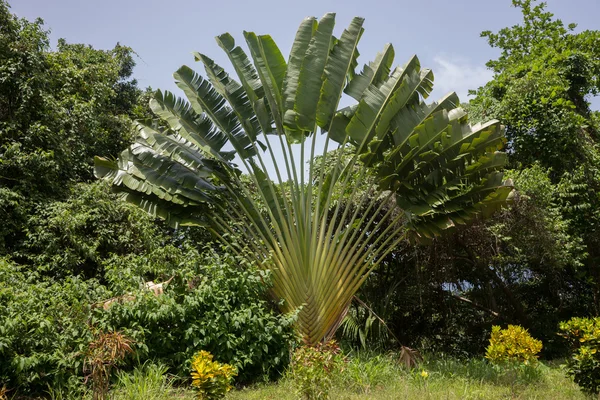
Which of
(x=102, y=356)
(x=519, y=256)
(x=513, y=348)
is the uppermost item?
(x=519, y=256)

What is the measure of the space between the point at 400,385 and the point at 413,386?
6.2 inches

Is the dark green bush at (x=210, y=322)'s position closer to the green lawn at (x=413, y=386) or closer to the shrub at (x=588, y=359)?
the green lawn at (x=413, y=386)

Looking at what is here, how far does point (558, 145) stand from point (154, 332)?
9707mm

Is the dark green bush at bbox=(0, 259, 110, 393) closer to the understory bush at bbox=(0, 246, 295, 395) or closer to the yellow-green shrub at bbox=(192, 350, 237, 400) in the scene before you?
the understory bush at bbox=(0, 246, 295, 395)

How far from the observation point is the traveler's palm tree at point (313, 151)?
8016 mm

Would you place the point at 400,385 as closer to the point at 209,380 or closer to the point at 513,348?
the point at 513,348

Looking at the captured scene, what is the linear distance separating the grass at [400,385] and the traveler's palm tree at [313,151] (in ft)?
4.51

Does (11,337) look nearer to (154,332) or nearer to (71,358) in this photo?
(71,358)

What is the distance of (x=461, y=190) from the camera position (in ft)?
27.2

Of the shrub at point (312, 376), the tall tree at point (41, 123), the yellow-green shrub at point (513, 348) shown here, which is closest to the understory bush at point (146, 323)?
the shrub at point (312, 376)

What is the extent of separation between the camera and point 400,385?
20.4ft

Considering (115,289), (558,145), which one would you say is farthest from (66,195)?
(558,145)

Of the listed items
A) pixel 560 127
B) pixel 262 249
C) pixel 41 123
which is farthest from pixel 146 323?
pixel 560 127

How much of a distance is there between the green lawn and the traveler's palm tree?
138 centimetres
